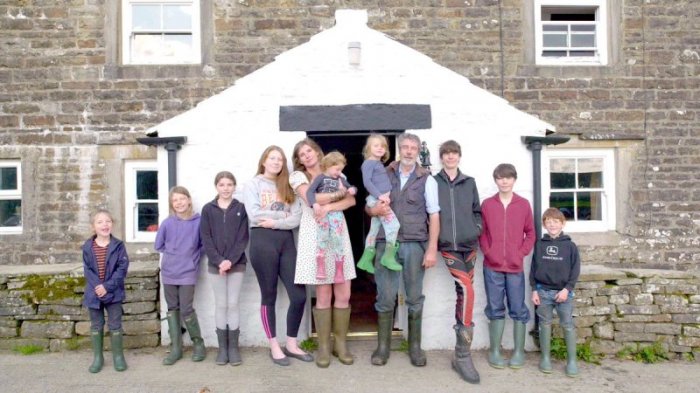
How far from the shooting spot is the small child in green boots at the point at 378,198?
445cm

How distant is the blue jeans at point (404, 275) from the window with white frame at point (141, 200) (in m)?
4.70

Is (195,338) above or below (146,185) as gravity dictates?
below

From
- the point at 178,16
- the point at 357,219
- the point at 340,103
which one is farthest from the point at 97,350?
the point at 178,16

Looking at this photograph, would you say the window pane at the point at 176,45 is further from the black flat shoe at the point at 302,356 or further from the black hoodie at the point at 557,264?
the black hoodie at the point at 557,264

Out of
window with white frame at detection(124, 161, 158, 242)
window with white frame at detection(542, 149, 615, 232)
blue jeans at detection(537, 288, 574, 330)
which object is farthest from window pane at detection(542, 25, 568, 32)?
window with white frame at detection(124, 161, 158, 242)

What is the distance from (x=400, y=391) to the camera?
414 centimetres

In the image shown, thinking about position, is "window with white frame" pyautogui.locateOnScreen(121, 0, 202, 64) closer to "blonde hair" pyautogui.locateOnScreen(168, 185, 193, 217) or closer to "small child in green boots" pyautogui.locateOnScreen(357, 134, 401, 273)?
"blonde hair" pyautogui.locateOnScreen(168, 185, 193, 217)

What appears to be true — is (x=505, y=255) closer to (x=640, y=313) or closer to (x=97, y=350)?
(x=640, y=313)

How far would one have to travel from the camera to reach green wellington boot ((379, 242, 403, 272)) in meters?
4.44

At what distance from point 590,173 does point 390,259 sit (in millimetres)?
5303

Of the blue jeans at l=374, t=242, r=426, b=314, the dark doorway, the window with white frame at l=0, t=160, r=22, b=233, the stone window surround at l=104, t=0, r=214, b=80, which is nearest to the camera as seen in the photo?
the blue jeans at l=374, t=242, r=426, b=314

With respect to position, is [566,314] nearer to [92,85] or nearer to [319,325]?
[319,325]

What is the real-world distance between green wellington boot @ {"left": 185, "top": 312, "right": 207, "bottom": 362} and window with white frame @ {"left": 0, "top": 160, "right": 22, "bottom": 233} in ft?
15.9

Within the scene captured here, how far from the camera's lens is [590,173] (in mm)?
8281
